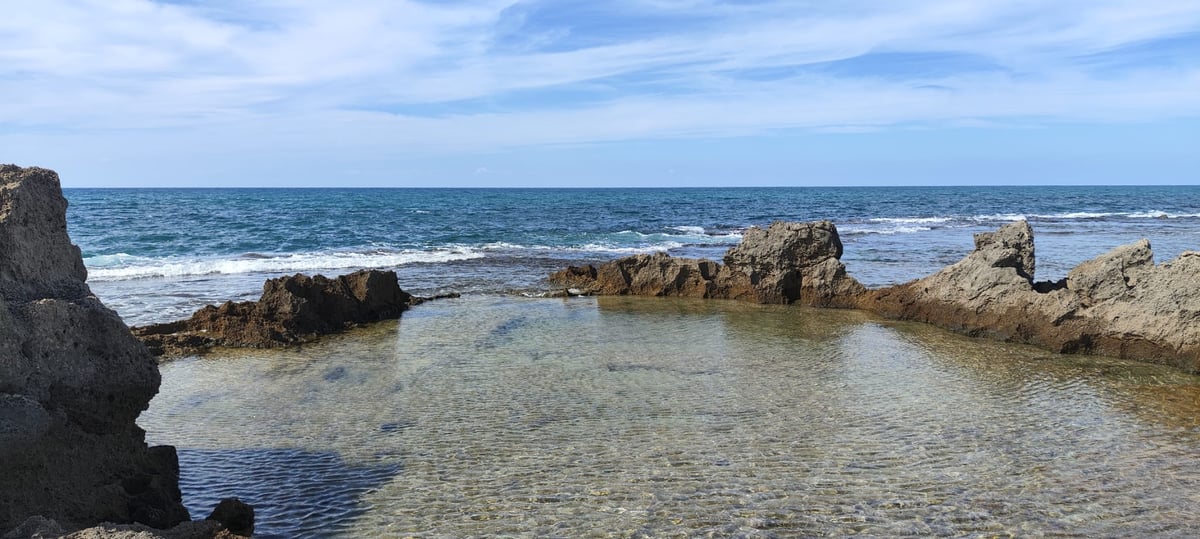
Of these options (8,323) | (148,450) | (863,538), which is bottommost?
(863,538)

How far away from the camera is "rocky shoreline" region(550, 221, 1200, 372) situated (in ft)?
36.0

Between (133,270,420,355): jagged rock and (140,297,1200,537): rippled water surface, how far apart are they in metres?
0.82

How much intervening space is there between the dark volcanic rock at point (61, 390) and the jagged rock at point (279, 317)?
18.8 feet

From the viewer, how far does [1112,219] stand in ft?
161

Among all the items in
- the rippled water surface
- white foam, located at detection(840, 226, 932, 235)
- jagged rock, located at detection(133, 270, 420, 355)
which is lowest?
the rippled water surface

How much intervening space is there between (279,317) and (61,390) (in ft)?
24.3

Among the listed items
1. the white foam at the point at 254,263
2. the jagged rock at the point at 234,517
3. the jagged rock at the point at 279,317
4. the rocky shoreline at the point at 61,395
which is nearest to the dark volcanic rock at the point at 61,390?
the rocky shoreline at the point at 61,395

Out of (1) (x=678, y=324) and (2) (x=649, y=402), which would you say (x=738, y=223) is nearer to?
(1) (x=678, y=324)

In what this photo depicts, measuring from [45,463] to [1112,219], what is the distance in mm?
57067

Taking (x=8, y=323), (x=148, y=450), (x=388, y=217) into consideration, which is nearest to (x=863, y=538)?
(x=148, y=450)

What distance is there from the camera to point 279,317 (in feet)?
41.2

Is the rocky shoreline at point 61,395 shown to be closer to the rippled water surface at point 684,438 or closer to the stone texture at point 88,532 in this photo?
the stone texture at point 88,532

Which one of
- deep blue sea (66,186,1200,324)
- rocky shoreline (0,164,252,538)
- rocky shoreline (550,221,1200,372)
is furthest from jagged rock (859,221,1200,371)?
rocky shoreline (0,164,252,538)

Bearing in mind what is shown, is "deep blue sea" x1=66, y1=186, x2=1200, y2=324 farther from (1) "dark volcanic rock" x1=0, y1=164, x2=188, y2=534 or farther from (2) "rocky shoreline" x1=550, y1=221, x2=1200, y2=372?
(1) "dark volcanic rock" x1=0, y1=164, x2=188, y2=534
